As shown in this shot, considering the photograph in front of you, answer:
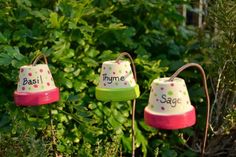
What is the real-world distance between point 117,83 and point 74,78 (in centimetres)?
68

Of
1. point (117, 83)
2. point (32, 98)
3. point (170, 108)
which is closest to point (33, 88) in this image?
point (32, 98)

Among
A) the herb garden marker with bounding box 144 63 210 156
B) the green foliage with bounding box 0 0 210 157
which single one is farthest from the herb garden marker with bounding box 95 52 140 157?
the green foliage with bounding box 0 0 210 157

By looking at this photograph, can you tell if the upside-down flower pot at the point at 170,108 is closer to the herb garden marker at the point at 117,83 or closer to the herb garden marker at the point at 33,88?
the herb garden marker at the point at 117,83

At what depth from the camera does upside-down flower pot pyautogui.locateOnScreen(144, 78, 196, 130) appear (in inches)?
51.9

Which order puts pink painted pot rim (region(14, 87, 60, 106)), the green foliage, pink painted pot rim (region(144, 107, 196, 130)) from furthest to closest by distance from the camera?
1. the green foliage
2. pink painted pot rim (region(14, 87, 60, 106))
3. pink painted pot rim (region(144, 107, 196, 130))

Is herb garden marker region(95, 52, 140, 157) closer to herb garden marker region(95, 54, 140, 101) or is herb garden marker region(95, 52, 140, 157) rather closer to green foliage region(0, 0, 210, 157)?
herb garden marker region(95, 54, 140, 101)

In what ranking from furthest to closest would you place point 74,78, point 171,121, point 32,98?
1. point 74,78
2. point 32,98
3. point 171,121

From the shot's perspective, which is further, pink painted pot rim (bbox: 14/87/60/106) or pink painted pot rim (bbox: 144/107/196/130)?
pink painted pot rim (bbox: 14/87/60/106)

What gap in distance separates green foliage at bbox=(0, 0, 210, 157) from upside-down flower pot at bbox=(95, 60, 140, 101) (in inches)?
14.8

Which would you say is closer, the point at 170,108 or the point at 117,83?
the point at 170,108

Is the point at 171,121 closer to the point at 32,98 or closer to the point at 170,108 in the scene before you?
the point at 170,108

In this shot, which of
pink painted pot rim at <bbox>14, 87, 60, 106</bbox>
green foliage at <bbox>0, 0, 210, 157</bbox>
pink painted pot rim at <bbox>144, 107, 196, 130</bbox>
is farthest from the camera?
green foliage at <bbox>0, 0, 210, 157</bbox>

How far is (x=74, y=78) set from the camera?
221 cm

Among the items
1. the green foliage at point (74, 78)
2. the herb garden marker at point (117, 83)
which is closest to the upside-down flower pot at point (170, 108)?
the herb garden marker at point (117, 83)
